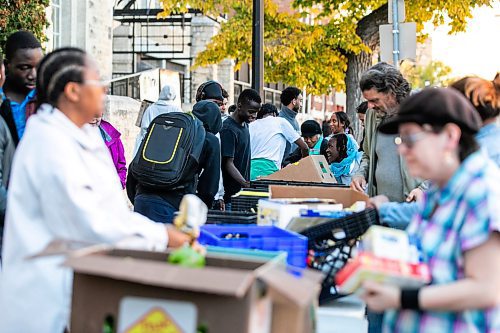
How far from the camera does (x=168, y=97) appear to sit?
8844mm

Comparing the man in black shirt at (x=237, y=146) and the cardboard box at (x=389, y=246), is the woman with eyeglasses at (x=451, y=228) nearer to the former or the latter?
the cardboard box at (x=389, y=246)

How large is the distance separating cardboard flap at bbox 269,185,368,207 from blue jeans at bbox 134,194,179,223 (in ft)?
3.78

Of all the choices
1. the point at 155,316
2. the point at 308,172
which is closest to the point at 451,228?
the point at 155,316

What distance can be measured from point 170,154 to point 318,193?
137cm

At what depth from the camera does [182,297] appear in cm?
296

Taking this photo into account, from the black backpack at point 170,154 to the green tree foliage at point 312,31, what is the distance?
1165cm

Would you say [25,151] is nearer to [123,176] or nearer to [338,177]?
[123,176]

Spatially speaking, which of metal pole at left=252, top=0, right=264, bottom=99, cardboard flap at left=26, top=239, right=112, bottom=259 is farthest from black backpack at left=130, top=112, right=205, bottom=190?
metal pole at left=252, top=0, right=264, bottom=99

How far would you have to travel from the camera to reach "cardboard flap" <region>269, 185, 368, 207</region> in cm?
567

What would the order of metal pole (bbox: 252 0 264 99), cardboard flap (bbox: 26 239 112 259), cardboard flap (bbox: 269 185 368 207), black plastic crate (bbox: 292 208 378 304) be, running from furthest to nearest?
1. metal pole (bbox: 252 0 264 99)
2. cardboard flap (bbox: 269 185 368 207)
3. black plastic crate (bbox: 292 208 378 304)
4. cardboard flap (bbox: 26 239 112 259)

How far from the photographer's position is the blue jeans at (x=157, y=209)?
A: 6672mm

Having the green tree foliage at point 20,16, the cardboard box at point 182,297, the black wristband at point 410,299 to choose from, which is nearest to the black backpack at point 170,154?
the cardboard box at point 182,297

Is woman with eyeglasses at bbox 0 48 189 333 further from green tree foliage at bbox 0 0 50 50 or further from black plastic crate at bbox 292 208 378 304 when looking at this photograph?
green tree foliage at bbox 0 0 50 50

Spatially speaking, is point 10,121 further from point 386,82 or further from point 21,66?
point 386,82
